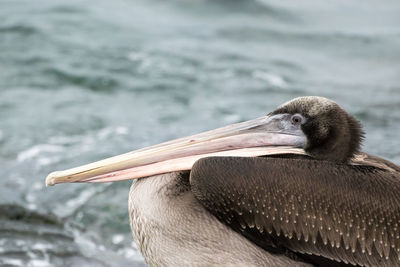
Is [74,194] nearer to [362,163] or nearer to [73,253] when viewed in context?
[73,253]

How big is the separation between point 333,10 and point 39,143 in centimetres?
734

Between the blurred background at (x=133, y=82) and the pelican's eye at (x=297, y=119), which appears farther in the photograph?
the blurred background at (x=133, y=82)

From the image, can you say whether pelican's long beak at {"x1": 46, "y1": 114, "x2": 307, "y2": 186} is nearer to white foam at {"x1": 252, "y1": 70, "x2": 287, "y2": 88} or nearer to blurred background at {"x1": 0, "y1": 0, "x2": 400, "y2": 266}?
blurred background at {"x1": 0, "y1": 0, "x2": 400, "y2": 266}

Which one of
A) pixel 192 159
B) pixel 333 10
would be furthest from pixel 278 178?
pixel 333 10

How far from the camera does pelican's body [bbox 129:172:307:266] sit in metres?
4.02

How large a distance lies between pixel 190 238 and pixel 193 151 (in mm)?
528

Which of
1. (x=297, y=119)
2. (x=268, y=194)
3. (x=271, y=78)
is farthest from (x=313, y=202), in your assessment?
(x=271, y=78)

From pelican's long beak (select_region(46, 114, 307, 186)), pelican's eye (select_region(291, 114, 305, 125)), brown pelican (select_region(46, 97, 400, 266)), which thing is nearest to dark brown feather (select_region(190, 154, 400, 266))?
brown pelican (select_region(46, 97, 400, 266))

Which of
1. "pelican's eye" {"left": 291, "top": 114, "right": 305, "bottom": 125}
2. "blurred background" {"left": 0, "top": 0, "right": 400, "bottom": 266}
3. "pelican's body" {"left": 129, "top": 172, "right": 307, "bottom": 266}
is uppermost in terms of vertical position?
"pelican's eye" {"left": 291, "top": 114, "right": 305, "bottom": 125}

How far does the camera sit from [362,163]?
4.21 meters

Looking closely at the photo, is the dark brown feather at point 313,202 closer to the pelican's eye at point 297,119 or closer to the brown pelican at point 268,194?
the brown pelican at point 268,194

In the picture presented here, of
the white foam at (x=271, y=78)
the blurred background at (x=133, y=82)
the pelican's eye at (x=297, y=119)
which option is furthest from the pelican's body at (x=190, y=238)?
the white foam at (x=271, y=78)

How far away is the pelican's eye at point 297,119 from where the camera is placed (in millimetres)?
4274

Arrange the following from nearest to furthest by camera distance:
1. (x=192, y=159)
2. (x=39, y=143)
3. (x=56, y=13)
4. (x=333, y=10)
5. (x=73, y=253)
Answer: (x=192, y=159)
(x=73, y=253)
(x=39, y=143)
(x=56, y=13)
(x=333, y=10)
